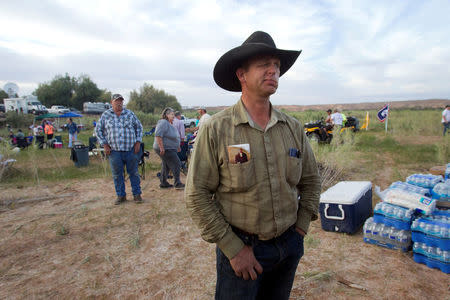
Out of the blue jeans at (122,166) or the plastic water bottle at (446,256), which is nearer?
the plastic water bottle at (446,256)

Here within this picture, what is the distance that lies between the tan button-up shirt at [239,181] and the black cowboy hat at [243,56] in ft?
0.75

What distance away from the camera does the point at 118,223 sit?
418cm

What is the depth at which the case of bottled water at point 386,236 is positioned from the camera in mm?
3168

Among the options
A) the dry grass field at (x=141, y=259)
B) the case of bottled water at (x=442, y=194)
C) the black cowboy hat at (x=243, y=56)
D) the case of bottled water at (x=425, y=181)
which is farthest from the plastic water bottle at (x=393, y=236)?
the black cowboy hat at (x=243, y=56)

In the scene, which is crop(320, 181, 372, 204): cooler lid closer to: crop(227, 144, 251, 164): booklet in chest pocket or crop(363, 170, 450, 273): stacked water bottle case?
crop(363, 170, 450, 273): stacked water bottle case

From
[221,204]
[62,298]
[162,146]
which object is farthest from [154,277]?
[162,146]

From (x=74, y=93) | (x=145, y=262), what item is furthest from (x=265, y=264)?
(x=74, y=93)

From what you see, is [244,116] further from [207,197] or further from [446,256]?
[446,256]

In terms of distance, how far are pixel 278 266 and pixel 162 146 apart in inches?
175

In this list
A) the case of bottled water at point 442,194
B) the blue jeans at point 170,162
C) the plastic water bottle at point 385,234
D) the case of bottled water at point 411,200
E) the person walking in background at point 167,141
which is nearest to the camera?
the case of bottled water at point 411,200

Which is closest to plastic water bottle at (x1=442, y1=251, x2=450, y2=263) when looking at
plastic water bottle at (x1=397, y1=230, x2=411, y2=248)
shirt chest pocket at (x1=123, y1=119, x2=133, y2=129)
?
plastic water bottle at (x1=397, y1=230, x2=411, y2=248)

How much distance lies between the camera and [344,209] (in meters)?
3.62

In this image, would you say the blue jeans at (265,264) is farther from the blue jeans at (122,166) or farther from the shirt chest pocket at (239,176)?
the blue jeans at (122,166)

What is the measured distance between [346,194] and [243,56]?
3.09m
